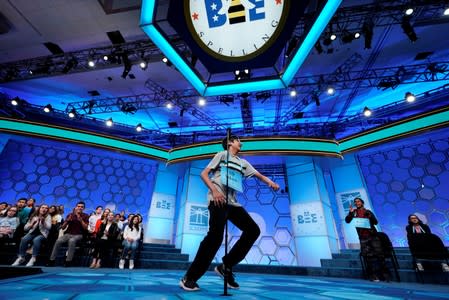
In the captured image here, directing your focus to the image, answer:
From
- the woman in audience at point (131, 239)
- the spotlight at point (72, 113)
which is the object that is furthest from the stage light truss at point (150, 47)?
the woman in audience at point (131, 239)

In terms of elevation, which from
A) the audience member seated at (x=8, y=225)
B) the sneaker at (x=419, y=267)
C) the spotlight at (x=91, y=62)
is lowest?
the sneaker at (x=419, y=267)

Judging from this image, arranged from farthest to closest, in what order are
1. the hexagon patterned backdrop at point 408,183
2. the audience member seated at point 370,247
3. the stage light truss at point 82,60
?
the stage light truss at point 82,60, the hexagon patterned backdrop at point 408,183, the audience member seated at point 370,247

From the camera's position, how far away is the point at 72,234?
456 cm

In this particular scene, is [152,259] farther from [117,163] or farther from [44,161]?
[44,161]

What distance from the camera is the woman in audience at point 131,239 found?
480 centimetres

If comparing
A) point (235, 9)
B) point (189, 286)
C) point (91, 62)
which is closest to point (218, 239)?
point (189, 286)

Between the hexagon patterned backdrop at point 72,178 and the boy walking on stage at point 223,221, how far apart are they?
22.3 feet

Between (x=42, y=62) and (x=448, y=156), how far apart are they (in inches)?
530

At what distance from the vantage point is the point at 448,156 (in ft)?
22.4

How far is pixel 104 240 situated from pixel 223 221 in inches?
170

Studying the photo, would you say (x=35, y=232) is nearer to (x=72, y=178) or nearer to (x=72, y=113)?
(x=72, y=178)

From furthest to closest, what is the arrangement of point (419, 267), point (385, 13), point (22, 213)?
1. point (385, 13)
2. point (22, 213)
3. point (419, 267)

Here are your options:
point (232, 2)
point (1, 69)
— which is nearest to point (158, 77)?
point (1, 69)

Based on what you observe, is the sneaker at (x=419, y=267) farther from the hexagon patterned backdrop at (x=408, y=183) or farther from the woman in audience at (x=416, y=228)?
the hexagon patterned backdrop at (x=408, y=183)
